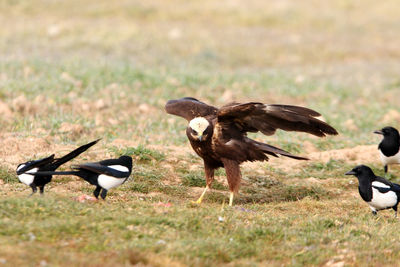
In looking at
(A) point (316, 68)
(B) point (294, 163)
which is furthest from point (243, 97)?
(A) point (316, 68)

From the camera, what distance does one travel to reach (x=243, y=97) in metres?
13.5

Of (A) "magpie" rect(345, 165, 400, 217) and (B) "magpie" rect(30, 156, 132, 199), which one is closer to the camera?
(B) "magpie" rect(30, 156, 132, 199)

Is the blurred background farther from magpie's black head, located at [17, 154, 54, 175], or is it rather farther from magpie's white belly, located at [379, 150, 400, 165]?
magpie's black head, located at [17, 154, 54, 175]

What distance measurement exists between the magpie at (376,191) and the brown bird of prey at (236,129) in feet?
2.24

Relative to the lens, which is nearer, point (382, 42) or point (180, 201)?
point (180, 201)

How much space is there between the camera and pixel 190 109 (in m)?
7.25

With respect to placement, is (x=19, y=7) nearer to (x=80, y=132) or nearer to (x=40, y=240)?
(x=80, y=132)

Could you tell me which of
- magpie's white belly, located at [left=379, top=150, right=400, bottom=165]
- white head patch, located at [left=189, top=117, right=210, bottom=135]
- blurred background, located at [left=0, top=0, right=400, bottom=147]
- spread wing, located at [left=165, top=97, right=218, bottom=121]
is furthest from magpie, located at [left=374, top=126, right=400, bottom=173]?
white head patch, located at [left=189, top=117, right=210, bottom=135]

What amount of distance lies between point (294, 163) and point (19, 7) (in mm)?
17665

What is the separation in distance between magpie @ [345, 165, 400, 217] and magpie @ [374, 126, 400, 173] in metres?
1.70

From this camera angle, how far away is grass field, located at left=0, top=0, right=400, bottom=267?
15.6 ft

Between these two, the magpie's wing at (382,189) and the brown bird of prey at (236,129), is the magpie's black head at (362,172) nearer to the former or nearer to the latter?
the magpie's wing at (382,189)

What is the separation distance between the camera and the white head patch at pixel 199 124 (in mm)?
6520

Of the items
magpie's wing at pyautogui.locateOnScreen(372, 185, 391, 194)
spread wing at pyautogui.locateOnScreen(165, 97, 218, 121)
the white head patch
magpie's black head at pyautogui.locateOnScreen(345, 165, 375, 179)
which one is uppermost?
spread wing at pyautogui.locateOnScreen(165, 97, 218, 121)
